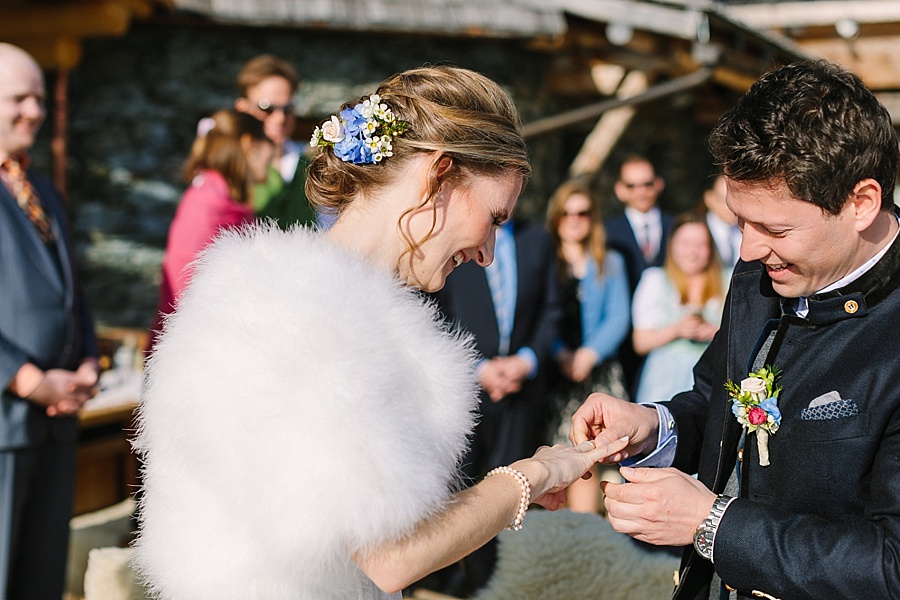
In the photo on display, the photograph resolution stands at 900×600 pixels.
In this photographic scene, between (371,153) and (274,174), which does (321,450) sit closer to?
(371,153)

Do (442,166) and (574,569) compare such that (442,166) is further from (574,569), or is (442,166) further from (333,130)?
(574,569)

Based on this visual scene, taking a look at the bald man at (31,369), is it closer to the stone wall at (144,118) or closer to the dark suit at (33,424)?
the dark suit at (33,424)

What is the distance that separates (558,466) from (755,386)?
0.47 metres

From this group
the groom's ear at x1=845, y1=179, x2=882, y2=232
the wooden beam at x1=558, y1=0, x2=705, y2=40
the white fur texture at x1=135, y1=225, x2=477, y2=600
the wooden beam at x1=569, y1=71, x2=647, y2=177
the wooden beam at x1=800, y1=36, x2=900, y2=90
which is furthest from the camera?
the wooden beam at x1=800, y1=36, x2=900, y2=90

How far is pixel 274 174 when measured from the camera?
4465mm

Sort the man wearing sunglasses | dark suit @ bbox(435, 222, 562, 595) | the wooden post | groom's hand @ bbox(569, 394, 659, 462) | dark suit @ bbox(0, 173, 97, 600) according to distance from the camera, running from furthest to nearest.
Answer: the wooden post, the man wearing sunglasses, dark suit @ bbox(435, 222, 562, 595), dark suit @ bbox(0, 173, 97, 600), groom's hand @ bbox(569, 394, 659, 462)

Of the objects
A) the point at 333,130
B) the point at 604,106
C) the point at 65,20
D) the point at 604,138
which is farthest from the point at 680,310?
the point at 65,20

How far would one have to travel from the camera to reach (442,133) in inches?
70.4

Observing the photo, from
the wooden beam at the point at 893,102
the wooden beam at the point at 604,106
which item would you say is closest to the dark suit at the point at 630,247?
the wooden beam at the point at 604,106

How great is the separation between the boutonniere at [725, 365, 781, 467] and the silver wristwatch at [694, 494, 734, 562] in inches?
6.3

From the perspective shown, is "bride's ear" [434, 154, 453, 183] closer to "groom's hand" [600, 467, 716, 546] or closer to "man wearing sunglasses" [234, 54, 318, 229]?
"groom's hand" [600, 467, 716, 546]

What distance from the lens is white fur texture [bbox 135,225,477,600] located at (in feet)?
4.84

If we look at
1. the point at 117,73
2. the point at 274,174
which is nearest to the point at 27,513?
the point at 274,174

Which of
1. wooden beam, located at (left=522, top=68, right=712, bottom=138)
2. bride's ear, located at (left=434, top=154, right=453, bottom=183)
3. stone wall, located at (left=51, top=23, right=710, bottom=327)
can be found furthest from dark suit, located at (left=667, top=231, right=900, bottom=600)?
stone wall, located at (left=51, top=23, right=710, bottom=327)
